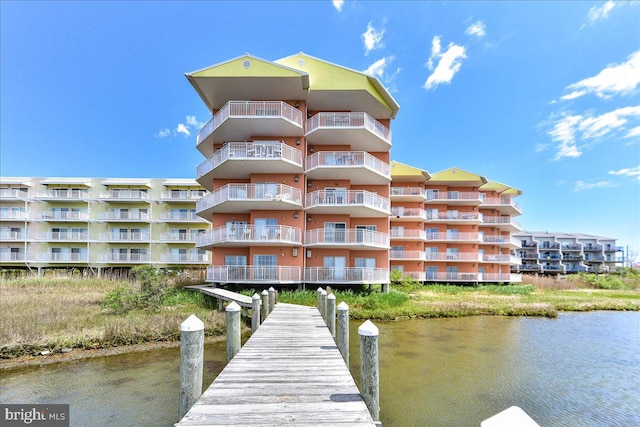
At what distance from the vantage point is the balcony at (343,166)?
1930cm

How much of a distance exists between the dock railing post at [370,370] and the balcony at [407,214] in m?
27.0

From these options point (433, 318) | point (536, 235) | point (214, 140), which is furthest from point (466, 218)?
point (536, 235)

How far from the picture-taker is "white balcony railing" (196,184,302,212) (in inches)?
727

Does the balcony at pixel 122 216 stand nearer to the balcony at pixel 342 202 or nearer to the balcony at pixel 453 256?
the balcony at pixel 342 202

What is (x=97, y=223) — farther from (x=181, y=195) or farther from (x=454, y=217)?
(x=454, y=217)

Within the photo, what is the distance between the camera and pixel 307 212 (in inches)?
805

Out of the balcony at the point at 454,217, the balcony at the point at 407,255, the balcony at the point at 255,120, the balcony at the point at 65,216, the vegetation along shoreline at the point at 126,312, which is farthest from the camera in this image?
the balcony at the point at 65,216

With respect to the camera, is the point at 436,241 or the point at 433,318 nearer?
the point at 433,318

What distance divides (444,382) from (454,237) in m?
27.2

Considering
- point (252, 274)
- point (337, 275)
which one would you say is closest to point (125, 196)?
point (252, 274)

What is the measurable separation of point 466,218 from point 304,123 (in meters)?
22.2

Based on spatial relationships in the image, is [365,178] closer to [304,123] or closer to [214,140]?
[304,123]

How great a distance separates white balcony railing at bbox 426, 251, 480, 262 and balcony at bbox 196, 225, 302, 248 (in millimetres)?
18675

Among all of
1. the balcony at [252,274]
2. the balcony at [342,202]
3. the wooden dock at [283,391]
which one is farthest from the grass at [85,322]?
the balcony at [342,202]
